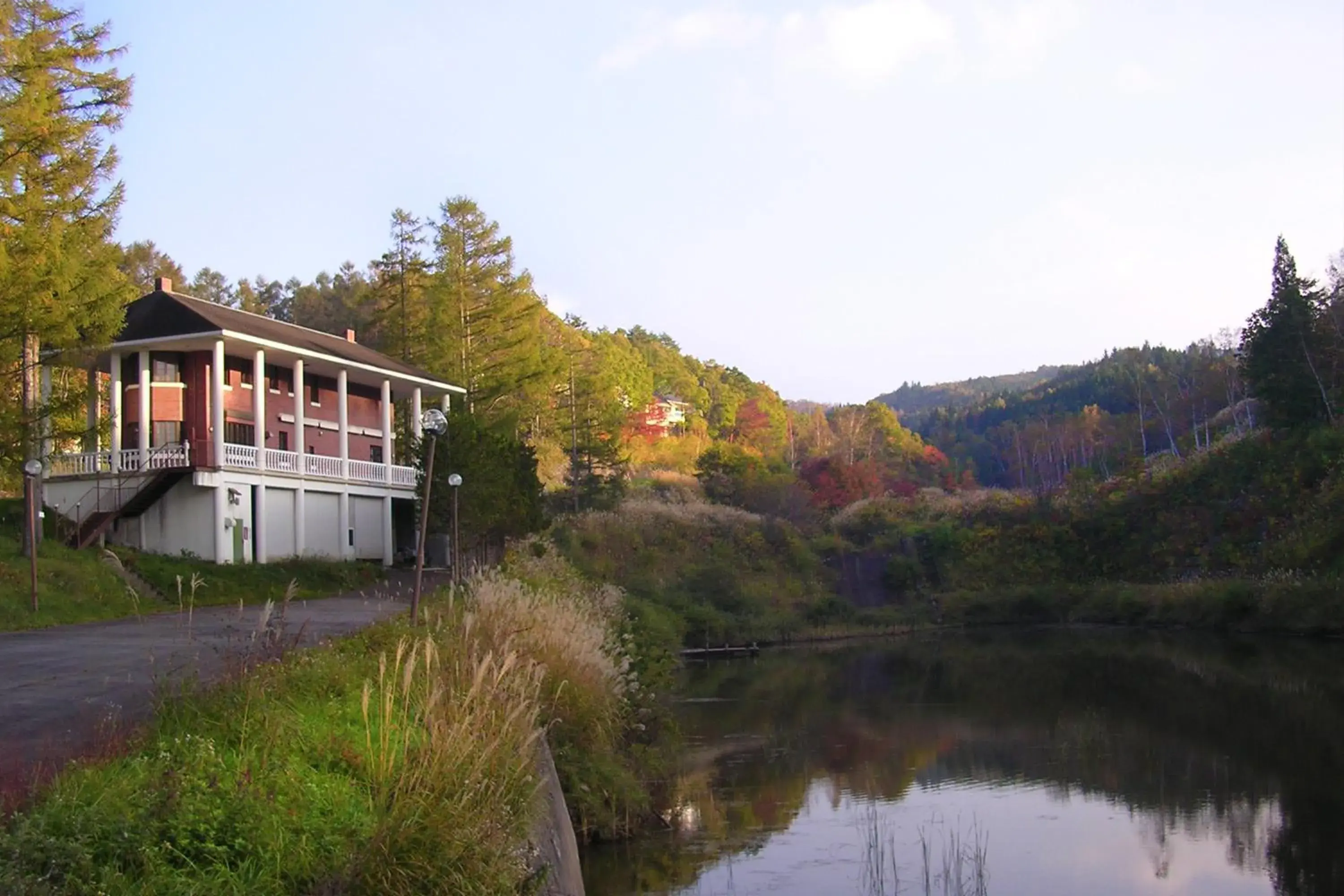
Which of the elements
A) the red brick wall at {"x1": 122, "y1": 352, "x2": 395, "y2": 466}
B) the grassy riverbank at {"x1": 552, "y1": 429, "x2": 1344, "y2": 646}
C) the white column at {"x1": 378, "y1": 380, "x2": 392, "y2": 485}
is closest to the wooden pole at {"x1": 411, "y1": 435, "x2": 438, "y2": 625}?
the red brick wall at {"x1": 122, "y1": 352, "x2": 395, "y2": 466}

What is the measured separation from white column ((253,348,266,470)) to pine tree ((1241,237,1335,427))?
123 ft

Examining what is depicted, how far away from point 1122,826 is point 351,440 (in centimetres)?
3174

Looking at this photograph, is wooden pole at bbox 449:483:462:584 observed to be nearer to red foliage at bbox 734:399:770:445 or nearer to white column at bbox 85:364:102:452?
white column at bbox 85:364:102:452

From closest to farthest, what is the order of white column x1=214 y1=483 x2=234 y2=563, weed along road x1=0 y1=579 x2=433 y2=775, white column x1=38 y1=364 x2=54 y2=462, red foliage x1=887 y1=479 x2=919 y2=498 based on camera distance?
weed along road x1=0 y1=579 x2=433 y2=775 → white column x1=38 y1=364 x2=54 y2=462 → white column x1=214 y1=483 x2=234 y2=563 → red foliage x1=887 y1=479 x2=919 y2=498

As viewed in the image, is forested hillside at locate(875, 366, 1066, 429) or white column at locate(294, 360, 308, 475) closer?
white column at locate(294, 360, 308, 475)

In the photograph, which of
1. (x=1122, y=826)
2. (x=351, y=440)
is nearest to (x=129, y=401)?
(x=351, y=440)

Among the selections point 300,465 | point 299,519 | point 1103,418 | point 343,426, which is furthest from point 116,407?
point 1103,418

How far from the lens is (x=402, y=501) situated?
134 ft

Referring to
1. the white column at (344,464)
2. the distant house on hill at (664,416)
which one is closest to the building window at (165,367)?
the white column at (344,464)

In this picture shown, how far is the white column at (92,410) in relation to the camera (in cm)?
2914

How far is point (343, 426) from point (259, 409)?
12.5 ft

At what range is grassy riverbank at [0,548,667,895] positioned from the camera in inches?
202

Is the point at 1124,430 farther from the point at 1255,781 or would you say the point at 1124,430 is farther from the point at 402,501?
the point at 1255,781

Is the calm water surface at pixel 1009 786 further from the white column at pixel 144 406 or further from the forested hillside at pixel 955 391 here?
the forested hillside at pixel 955 391
